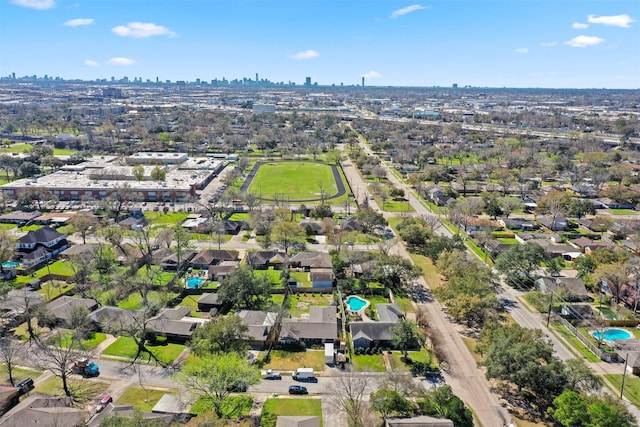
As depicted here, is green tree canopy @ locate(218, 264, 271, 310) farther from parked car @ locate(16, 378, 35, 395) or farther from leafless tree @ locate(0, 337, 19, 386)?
leafless tree @ locate(0, 337, 19, 386)

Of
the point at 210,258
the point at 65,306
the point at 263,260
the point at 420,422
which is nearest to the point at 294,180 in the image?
the point at 263,260

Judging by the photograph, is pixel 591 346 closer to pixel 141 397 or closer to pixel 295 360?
pixel 295 360

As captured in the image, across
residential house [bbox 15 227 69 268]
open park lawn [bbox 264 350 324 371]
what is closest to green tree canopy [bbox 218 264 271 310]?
open park lawn [bbox 264 350 324 371]

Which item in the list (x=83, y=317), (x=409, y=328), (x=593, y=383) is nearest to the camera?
(x=593, y=383)

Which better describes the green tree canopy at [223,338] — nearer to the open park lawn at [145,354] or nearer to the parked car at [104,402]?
the open park lawn at [145,354]

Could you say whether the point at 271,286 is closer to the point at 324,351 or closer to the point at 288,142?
the point at 324,351

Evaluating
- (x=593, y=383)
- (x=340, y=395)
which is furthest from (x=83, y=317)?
(x=593, y=383)
